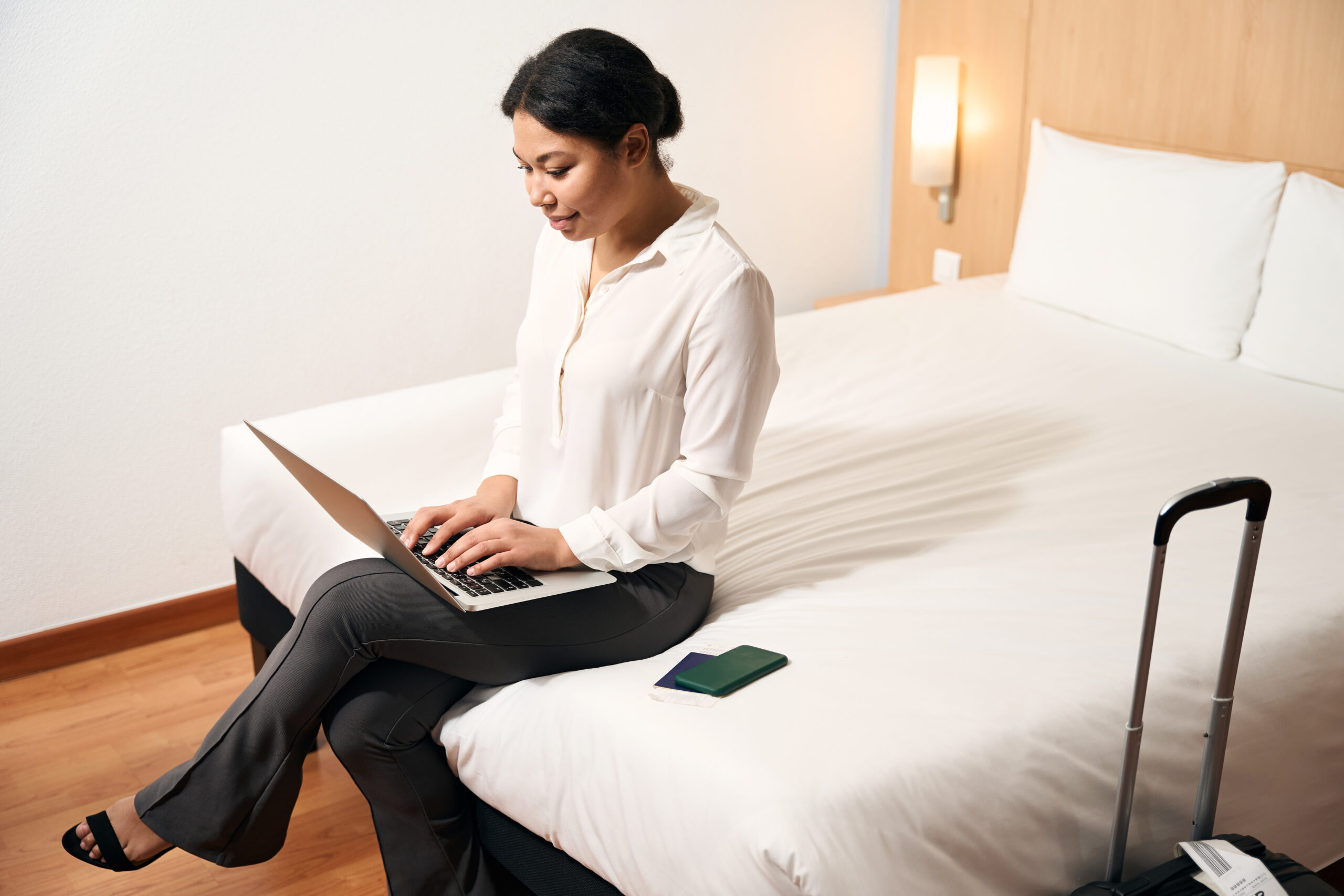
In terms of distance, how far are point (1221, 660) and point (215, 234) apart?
88.9 inches

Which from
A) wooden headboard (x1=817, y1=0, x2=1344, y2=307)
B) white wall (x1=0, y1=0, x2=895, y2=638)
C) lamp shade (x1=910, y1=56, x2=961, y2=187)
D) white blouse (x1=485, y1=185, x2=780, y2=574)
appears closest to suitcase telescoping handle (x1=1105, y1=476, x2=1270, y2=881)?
white blouse (x1=485, y1=185, x2=780, y2=574)

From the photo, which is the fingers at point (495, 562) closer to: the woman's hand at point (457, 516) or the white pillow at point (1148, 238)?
the woman's hand at point (457, 516)

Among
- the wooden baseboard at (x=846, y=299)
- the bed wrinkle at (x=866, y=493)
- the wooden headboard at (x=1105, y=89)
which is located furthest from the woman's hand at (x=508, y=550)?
the wooden baseboard at (x=846, y=299)

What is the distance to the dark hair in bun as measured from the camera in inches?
55.5

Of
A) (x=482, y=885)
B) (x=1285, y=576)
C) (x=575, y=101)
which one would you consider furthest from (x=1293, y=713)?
(x=575, y=101)

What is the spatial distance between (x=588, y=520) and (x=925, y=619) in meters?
0.46

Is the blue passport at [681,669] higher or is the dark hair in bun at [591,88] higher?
the dark hair in bun at [591,88]

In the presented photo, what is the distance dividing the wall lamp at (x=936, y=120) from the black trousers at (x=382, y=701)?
2.26 meters

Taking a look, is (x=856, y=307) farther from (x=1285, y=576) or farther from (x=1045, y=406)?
(x=1285, y=576)

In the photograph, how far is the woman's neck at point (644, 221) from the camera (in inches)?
60.7

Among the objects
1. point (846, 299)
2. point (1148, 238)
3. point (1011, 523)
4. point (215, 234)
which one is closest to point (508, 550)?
point (1011, 523)

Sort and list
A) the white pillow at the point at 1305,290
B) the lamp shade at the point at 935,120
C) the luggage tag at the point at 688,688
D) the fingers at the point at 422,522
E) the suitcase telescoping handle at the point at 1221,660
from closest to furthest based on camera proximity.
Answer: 1. the suitcase telescoping handle at the point at 1221,660
2. the luggage tag at the point at 688,688
3. the fingers at the point at 422,522
4. the white pillow at the point at 1305,290
5. the lamp shade at the point at 935,120

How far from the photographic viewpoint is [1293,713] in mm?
1438

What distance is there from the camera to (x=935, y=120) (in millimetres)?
3318
